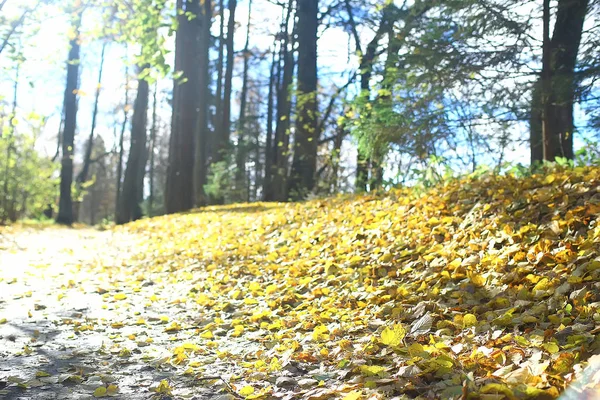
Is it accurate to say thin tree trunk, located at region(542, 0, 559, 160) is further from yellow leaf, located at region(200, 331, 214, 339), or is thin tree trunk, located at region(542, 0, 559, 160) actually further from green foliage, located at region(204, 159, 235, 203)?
green foliage, located at region(204, 159, 235, 203)

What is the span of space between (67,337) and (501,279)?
3.14 meters

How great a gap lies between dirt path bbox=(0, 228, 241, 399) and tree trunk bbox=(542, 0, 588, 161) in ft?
15.3

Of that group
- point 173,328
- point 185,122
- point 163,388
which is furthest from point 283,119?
point 163,388

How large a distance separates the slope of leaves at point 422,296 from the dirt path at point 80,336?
0.84ft

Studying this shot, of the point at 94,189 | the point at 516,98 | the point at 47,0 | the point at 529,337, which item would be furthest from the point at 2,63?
the point at 94,189

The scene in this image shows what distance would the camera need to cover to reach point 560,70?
5.63m

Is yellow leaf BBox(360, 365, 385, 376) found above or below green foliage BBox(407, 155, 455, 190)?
below

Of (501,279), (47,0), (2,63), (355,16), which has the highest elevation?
(355,16)

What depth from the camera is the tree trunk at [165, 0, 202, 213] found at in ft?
42.5

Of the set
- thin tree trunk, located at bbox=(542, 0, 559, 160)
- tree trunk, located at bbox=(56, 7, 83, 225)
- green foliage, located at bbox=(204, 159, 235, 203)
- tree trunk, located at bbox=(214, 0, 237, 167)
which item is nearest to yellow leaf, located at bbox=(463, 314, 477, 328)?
thin tree trunk, located at bbox=(542, 0, 559, 160)

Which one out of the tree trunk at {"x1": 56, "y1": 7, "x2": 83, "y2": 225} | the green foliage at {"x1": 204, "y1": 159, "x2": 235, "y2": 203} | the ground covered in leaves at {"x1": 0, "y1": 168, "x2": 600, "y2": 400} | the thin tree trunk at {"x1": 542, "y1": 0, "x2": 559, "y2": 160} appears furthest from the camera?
the tree trunk at {"x1": 56, "y1": 7, "x2": 83, "y2": 225}

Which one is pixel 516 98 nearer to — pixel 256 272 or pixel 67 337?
pixel 256 272

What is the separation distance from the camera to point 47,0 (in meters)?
6.85

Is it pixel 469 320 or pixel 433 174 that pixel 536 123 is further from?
pixel 469 320
